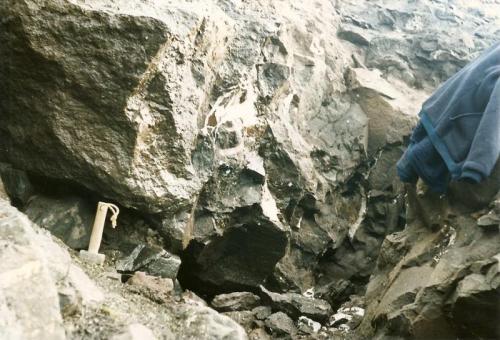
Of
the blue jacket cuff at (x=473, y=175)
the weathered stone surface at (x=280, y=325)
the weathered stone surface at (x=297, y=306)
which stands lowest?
the weathered stone surface at (x=297, y=306)

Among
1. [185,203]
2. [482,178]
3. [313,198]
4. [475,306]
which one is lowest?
[313,198]

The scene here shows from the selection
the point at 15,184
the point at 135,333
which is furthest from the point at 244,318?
the point at 15,184

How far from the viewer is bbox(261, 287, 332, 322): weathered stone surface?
5742 millimetres

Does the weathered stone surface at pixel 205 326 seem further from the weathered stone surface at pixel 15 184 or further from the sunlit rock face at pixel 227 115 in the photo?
the weathered stone surface at pixel 15 184

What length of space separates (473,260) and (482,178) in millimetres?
826

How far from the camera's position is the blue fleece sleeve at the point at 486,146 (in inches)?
175

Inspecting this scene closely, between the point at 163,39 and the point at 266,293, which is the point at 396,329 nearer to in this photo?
the point at 266,293

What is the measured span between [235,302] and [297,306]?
2.59 ft

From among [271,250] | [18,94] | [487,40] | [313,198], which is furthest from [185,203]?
[487,40]

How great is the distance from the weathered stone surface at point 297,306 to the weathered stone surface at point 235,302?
0.64 feet

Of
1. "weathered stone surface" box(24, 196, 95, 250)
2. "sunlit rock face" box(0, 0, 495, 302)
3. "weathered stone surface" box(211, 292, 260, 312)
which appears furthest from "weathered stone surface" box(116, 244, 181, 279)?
"weathered stone surface" box(211, 292, 260, 312)

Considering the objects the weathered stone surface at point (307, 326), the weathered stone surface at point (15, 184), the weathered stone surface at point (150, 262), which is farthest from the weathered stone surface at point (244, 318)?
the weathered stone surface at point (15, 184)

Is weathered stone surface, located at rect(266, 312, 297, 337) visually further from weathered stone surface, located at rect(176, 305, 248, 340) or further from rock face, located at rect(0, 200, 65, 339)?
rock face, located at rect(0, 200, 65, 339)

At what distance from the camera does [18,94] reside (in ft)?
15.3
